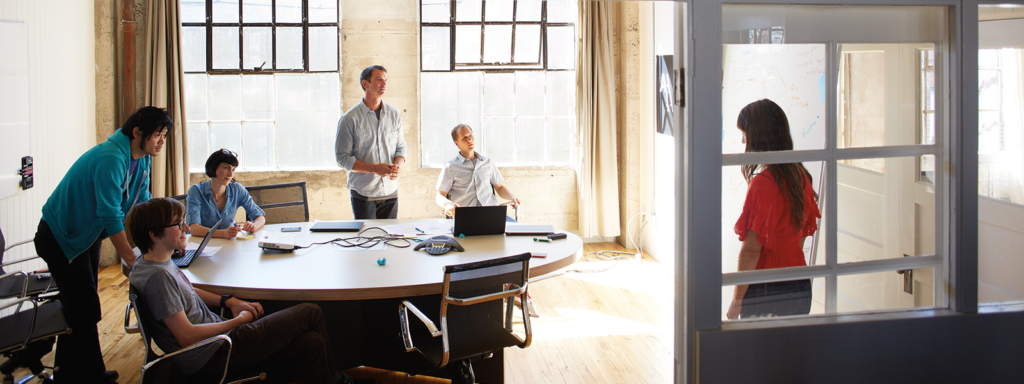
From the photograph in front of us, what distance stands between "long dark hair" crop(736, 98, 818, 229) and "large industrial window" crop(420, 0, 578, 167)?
15.2 feet

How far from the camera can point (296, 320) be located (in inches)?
105

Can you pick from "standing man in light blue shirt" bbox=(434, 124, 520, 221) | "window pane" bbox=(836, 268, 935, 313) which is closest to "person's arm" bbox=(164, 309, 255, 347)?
"window pane" bbox=(836, 268, 935, 313)

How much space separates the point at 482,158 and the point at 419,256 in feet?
6.29

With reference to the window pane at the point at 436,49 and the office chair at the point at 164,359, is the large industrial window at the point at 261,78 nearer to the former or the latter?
the window pane at the point at 436,49

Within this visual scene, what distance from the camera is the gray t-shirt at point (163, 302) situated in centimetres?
239

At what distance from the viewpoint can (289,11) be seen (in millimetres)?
6211

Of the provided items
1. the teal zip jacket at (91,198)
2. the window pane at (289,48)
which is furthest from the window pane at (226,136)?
the teal zip jacket at (91,198)

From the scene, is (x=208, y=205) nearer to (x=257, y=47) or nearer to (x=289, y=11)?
(x=257, y=47)

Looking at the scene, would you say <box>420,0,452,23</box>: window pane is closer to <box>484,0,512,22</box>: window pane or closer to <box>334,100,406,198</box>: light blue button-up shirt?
<box>484,0,512,22</box>: window pane

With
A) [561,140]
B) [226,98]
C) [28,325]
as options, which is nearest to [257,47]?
[226,98]

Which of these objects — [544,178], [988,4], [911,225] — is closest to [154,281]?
[911,225]

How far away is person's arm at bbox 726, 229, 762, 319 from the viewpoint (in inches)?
81.0

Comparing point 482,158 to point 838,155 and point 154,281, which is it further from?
point 838,155

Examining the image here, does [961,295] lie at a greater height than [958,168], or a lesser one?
lesser
